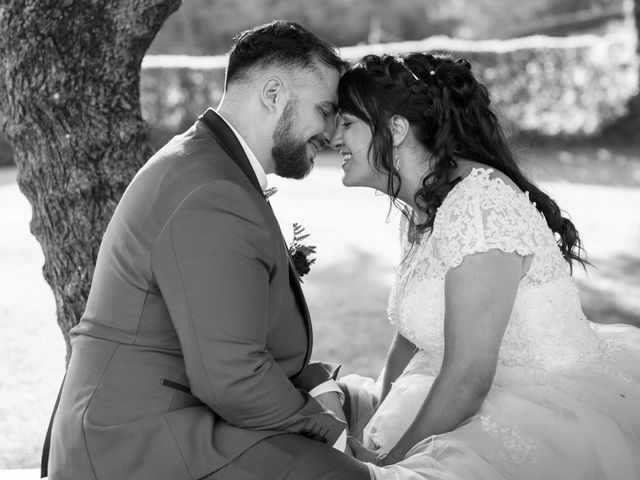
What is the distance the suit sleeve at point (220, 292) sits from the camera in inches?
97.0

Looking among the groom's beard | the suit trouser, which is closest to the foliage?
the groom's beard

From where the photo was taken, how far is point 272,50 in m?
2.93

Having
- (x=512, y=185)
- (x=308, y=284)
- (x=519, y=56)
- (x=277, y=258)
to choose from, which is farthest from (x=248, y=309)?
(x=519, y=56)

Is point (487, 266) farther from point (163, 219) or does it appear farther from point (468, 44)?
point (468, 44)

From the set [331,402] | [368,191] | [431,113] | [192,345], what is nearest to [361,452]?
[331,402]

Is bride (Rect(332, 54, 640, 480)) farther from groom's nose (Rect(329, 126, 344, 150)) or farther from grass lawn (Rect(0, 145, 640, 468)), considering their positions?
grass lawn (Rect(0, 145, 640, 468))

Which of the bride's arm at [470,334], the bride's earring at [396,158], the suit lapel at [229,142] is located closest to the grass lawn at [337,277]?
the bride's earring at [396,158]

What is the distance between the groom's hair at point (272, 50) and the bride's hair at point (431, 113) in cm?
28

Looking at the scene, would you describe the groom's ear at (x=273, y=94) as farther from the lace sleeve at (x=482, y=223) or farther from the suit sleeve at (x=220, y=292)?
the lace sleeve at (x=482, y=223)

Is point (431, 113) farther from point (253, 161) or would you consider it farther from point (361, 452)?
point (361, 452)

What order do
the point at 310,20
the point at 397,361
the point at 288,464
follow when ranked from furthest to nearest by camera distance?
the point at 310,20, the point at 397,361, the point at 288,464

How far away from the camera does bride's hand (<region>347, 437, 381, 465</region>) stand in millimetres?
3053

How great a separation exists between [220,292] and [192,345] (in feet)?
0.57

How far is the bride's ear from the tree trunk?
126 cm
